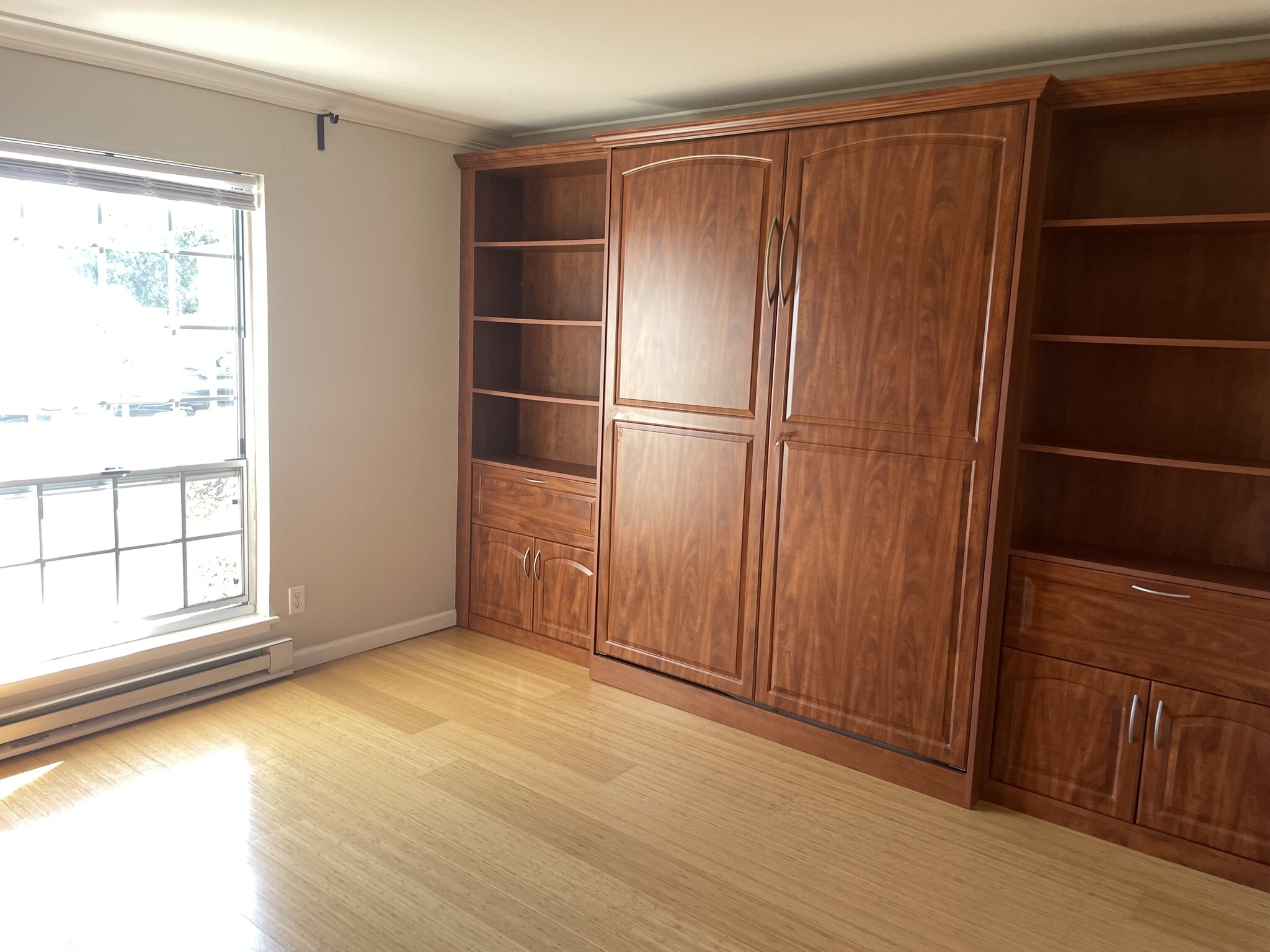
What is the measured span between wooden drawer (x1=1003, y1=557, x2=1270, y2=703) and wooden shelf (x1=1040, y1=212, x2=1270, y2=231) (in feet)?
3.38

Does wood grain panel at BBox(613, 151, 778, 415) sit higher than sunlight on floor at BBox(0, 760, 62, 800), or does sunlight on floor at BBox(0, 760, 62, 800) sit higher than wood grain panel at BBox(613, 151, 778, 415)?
wood grain panel at BBox(613, 151, 778, 415)

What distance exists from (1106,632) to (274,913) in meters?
2.48

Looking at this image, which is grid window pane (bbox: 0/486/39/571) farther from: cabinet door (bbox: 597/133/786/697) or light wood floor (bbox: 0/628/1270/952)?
cabinet door (bbox: 597/133/786/697)

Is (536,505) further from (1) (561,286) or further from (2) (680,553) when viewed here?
(1) (561,286)

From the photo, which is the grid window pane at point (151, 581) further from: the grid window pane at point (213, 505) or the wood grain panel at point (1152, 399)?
the wood grain panel at point (1152, 399)

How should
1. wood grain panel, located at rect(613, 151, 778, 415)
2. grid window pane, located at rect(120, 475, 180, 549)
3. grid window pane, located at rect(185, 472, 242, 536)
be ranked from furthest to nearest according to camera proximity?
grid window pane, located at rect(185, 472, 242, 536) < grid window pane, located at rect(120, 475, 180, 549) < wood grain panel, located at rect(613, 151, 778, 415)

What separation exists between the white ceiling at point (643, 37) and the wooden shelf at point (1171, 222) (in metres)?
0.54

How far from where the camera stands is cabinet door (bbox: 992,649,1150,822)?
2.72 m

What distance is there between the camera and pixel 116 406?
3287 mm

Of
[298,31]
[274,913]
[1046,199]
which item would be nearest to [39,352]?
[298,31]

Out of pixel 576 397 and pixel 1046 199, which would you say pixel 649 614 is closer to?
pixel 576 397

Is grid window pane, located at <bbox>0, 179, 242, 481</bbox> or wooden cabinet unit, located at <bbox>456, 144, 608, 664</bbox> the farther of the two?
wooden cabinet unit, located at <bbox>456, 144, 608, 664</bbox>

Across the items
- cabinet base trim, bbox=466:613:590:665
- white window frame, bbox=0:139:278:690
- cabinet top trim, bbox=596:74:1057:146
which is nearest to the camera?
cabinet top trim, bbox=596:74:1057:146

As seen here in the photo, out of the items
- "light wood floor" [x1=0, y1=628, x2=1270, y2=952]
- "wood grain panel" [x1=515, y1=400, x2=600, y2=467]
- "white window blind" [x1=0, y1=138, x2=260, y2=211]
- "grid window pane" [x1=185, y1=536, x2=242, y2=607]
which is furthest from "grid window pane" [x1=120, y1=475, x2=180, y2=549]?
"wood grain panel" [x1=515, y1=400, x2=600, y2=467]
